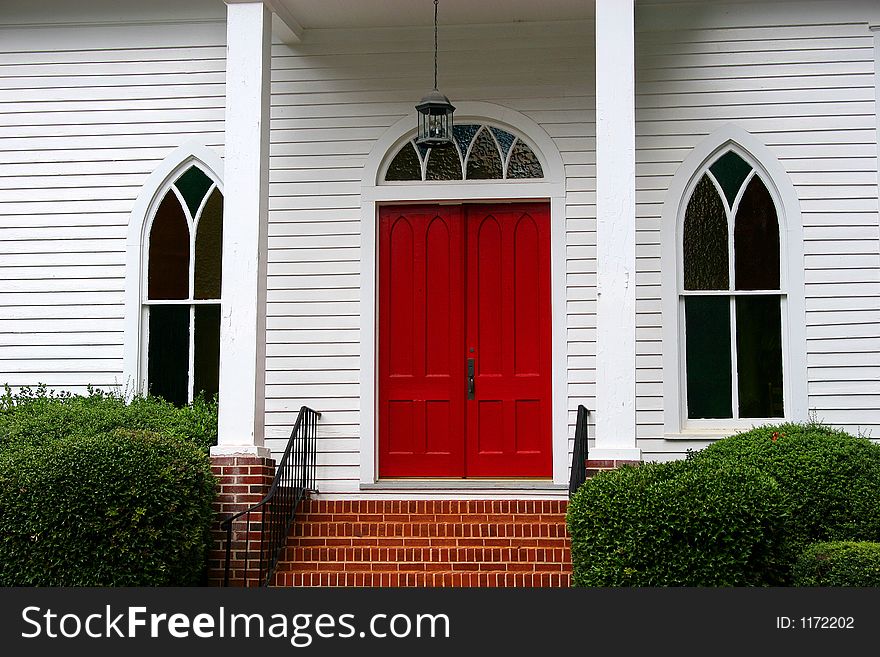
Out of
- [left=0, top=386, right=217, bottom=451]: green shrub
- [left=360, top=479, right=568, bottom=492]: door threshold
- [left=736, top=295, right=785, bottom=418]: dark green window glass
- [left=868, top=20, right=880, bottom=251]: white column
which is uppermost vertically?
[left=868, top=20, right=880, bottom=251]: white column

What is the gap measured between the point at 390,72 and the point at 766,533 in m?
5.74

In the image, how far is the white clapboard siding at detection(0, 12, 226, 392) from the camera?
11359 mm

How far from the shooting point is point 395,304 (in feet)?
36.6

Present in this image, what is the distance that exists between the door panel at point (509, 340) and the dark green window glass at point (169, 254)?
2777 mm

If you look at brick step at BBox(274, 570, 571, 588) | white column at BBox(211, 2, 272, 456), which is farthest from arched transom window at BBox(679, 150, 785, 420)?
white column at BBox(211, 2, 272, 456)

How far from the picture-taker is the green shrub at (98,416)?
9.54 metres

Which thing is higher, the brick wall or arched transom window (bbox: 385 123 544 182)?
arched transom window (bbox: 385 123 544 182)

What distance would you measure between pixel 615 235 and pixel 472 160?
2.48m

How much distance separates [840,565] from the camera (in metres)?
7.75

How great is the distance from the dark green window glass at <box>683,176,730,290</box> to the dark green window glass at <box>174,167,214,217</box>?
4628mm

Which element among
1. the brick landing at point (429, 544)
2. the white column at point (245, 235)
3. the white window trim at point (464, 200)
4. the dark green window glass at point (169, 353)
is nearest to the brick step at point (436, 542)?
the brick landing at point (429, 544)

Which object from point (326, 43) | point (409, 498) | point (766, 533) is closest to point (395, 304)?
point (409, 498)

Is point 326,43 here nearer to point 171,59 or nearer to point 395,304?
point 171,59

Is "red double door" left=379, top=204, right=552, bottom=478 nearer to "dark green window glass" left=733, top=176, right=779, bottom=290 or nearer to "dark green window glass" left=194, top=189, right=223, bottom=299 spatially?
"dark green window glass" left=194, top=189, right=223, bottom=299
